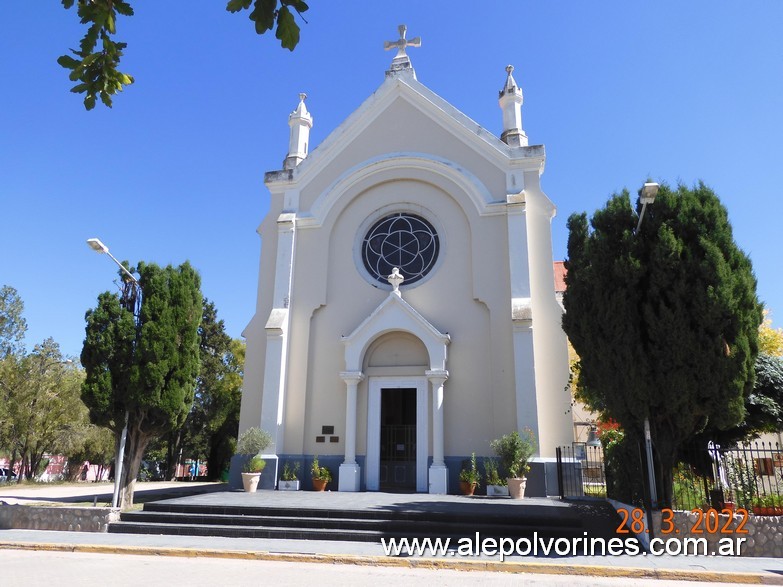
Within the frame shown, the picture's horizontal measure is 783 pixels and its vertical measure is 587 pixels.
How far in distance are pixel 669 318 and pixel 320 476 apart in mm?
10546

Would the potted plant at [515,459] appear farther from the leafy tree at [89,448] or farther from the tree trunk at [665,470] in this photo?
the leafy tree at [89,448]

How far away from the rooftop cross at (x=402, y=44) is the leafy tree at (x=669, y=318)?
1206 centimetres

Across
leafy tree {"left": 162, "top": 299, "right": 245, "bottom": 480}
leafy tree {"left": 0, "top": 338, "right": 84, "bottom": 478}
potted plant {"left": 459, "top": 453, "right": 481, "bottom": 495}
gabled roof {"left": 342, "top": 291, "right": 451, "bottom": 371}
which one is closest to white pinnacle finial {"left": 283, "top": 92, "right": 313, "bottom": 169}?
gabled roof {"left": 342, "top": 291, "right": 451, "bottom": 371}

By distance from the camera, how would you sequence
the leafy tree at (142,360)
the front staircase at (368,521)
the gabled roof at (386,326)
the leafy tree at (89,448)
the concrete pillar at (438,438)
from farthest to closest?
the leafy tree at (89,448), the gabled roof at (386,326), the concrete pillar at (438,438), the leafy tree at (142,360), the front staircase at (368,521)

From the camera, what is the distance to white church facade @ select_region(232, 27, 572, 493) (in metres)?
16.1

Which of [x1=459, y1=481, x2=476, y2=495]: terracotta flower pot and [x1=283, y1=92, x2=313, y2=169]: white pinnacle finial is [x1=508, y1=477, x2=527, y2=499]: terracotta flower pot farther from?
[x1=283, y1=92, x2=313, y2=169]: white pinnacle finial

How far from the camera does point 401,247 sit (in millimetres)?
18531

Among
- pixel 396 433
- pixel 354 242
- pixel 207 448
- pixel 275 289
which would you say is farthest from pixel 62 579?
pixel 207 448

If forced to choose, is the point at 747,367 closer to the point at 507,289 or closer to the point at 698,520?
→ the point at 698,520

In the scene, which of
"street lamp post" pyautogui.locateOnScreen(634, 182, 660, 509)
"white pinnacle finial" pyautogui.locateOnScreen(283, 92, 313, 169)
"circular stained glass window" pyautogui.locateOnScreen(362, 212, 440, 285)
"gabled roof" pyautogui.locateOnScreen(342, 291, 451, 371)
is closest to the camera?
"street lamp post" pyautogui.locateOnScreen(634, 182, 660, 509)

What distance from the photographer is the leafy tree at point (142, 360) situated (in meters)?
14.1

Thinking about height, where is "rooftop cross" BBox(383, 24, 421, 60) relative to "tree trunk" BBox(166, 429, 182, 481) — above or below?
above

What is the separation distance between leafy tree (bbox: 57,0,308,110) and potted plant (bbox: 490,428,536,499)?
12.8 meters
